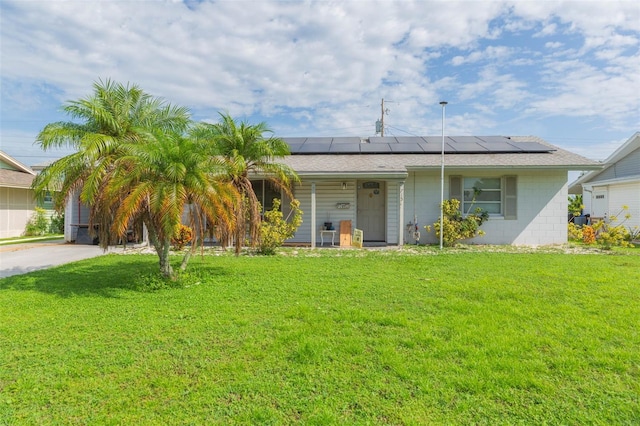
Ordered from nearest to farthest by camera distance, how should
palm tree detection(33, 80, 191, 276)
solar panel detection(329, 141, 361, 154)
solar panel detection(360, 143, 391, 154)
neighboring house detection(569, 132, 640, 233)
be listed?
1. palm tree detection(33, 80, 191, 276)
2. solar panel detection(360, 143, 391, 154)
3. solar panel detection(329, 141, 361, 154)
4. neighboring house detection(569, 132, 640, 233)

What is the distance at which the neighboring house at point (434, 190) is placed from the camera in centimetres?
1104

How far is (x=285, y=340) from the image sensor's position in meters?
3.79

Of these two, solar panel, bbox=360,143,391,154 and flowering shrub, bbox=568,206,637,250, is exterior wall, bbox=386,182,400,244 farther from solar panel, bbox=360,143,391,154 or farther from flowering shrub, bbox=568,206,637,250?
flowering shrub, bbox=568,206,637,250

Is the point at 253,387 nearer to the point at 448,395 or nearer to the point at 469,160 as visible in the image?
the point at 448,395

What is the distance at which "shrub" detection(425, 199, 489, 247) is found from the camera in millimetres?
10990

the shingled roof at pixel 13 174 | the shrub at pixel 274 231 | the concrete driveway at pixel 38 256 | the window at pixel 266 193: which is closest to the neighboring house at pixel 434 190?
the window at pixel 266 193

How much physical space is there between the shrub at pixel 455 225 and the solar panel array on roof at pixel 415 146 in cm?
259

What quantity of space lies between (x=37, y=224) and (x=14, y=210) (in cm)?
110

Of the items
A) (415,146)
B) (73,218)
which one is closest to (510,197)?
(415,146)

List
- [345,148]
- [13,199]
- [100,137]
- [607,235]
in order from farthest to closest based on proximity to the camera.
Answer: [13,199]
[345,148]
[607,235]
[100,137]

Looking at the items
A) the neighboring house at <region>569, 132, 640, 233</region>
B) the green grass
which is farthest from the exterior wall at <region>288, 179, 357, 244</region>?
the neighboring house at <region>569, 132, 640, 233</region>

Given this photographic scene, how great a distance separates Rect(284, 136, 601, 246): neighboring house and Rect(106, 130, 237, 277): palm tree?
16.6ft

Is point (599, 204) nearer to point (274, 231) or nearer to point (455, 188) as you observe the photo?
point (455, 188)

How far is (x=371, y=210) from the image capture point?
12.5 m
